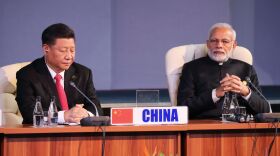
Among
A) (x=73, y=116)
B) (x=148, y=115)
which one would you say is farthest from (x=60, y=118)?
(x=148, y=115)

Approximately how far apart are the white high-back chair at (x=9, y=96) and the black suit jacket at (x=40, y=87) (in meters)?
0.13

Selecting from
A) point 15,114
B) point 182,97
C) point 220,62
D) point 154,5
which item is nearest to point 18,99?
point 15,114

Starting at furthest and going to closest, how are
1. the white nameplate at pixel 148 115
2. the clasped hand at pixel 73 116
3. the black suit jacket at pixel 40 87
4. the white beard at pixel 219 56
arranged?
the white beard at pixel 219 56, the black suit jacket at pixel 40 87, the clasped hand at pixel 73 116, the white nameplate at pixel 148 115

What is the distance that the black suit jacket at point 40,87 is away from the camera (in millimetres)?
3637

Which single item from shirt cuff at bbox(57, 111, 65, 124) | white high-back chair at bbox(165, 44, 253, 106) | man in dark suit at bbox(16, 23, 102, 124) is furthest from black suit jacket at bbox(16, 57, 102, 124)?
white high-back chair at bbox(165, 44, 253, 106)

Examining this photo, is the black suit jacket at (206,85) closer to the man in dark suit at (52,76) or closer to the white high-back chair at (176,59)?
the white high-back chair at (176,59)

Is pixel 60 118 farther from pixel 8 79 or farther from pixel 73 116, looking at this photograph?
pixel 8 79

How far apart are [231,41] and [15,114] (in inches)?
58.2

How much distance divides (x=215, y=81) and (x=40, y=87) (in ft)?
4.00

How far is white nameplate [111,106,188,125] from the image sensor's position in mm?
3008

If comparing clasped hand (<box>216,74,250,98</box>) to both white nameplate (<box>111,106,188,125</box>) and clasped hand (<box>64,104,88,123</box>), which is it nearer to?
white nameplate (<box>111,106,188,125</box>)

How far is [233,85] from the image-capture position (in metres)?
3.76

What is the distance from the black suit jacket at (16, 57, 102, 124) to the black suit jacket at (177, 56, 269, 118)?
0.60m

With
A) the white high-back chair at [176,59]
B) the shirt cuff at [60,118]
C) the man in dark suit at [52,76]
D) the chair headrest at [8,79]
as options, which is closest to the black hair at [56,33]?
the man in dark suit at [52,76]
